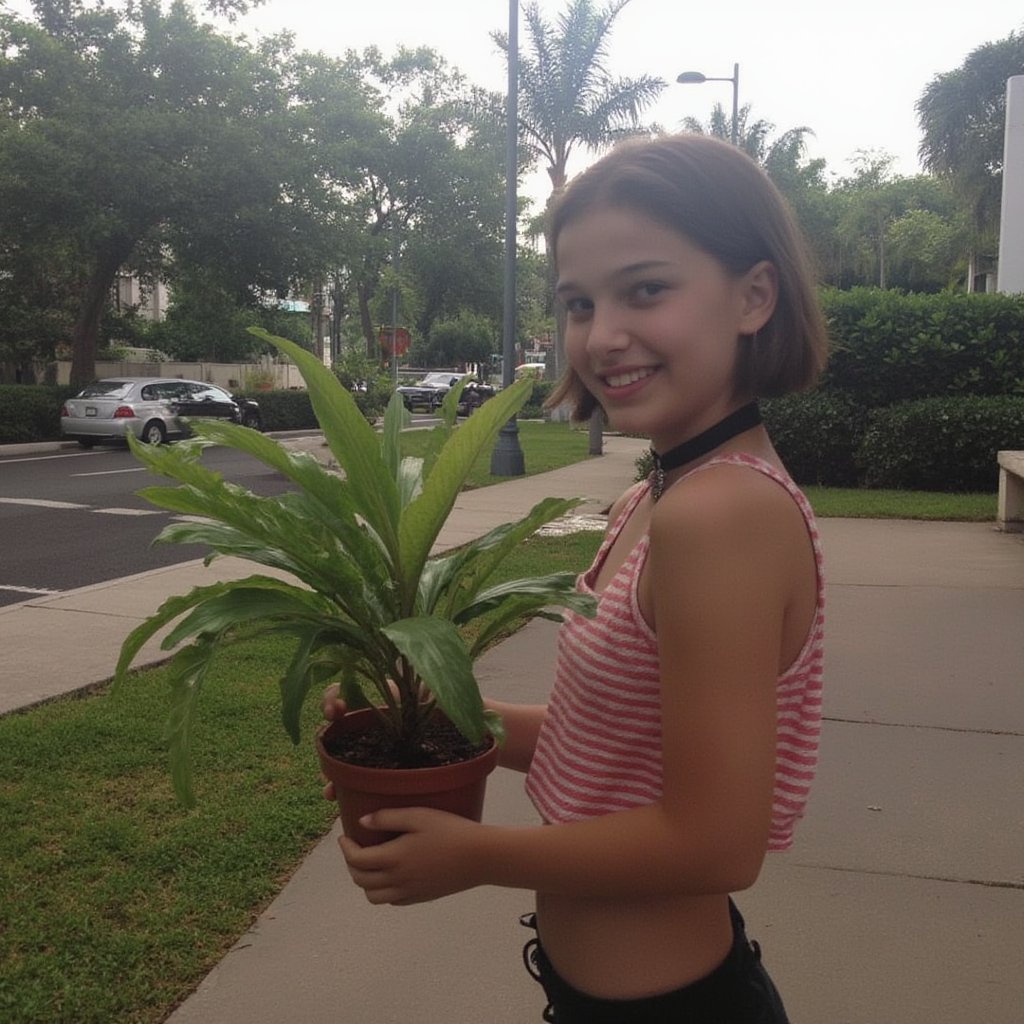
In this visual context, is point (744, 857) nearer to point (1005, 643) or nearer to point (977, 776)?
point (977, 776)

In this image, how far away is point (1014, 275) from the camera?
16.8 metres

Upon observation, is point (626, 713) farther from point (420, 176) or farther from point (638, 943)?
point (420, 176)

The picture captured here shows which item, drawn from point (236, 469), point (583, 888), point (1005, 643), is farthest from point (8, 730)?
point (236, 469)

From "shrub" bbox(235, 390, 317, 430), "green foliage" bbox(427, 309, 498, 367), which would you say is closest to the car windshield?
"shrub" bbox(235, 390, 317, 430)

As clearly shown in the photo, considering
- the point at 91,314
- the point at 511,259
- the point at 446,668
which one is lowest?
the point at 446,668

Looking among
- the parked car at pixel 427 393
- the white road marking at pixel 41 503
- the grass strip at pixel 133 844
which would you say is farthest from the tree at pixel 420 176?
the grass strip at pixel 133 844

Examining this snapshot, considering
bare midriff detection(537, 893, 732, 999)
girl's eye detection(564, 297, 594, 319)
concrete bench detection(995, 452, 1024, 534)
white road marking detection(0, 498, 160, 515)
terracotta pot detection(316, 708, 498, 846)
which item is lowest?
white road marking detection(0, 498, 160, 515)

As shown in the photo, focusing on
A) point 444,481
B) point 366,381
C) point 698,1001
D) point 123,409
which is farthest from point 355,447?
point 123,409

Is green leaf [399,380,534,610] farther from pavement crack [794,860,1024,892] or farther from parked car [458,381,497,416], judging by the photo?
parked car [458,381,497,416]

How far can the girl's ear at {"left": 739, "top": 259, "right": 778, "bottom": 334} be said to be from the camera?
118 centimetres

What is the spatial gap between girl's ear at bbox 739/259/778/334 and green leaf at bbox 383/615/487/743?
47 centimetres

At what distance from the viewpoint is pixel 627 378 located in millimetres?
1184

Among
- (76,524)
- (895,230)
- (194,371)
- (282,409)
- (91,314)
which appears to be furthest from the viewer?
(895,230)

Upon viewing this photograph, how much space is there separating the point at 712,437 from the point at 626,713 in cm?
32
